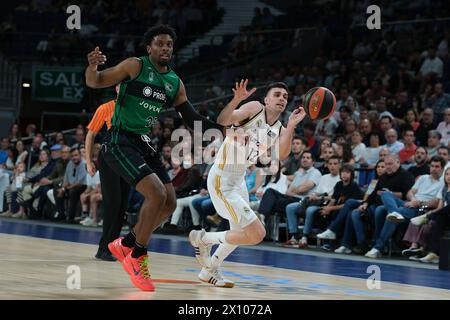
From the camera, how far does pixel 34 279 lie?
6.96m

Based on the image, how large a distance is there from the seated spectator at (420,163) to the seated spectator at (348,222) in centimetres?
49

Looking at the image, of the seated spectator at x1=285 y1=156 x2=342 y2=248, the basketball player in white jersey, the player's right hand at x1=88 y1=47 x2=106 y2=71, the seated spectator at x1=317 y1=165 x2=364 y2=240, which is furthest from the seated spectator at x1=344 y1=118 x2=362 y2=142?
the player's right hand at x1=88 y1=47 x2=106 y2=71

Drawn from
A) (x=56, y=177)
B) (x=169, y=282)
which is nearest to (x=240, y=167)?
(x=169, y=282)

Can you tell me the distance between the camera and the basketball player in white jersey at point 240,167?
716 cm

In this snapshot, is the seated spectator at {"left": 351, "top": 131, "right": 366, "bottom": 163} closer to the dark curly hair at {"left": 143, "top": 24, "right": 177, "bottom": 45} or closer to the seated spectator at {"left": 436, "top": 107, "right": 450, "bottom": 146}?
the seated spectator at {"left": 436, "top": 107, "right": 450, "bottom": 146}

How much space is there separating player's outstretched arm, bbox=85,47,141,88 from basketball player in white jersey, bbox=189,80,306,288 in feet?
3.00

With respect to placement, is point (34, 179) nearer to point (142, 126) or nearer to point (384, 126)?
point (384, 126)

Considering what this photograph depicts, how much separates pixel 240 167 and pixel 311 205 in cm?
511

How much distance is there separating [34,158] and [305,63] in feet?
20.5

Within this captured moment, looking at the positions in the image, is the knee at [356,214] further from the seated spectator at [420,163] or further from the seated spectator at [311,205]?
the seated spectator at [420,163]

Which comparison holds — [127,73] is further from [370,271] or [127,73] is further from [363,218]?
[363,218]

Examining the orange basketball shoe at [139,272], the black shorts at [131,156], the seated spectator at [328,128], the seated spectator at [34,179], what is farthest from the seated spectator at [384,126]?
the orange basketball shoe at [139,272]

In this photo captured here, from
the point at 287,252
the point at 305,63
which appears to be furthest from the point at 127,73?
the point at 305,63

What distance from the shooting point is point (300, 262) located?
393 inches
